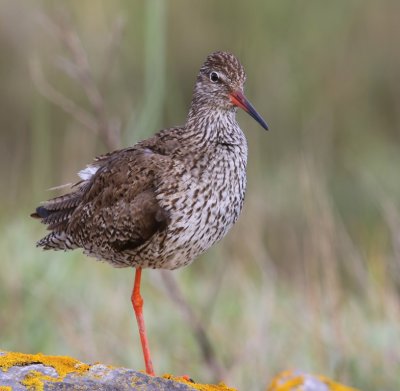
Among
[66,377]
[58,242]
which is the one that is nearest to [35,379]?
[66,377]

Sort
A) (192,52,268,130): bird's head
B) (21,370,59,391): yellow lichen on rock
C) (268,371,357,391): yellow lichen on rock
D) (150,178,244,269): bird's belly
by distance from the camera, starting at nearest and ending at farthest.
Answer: (21,370,59,391): yellow lichen on rock
(268,371,357,391): yellow lichen on rock
(150,178,244,269): bird's belly
(192,52,268,130): bird's head

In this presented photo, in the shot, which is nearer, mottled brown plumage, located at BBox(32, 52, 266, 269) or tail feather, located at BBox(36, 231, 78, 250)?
mottled brown plumage, located at BBox(32, 52, 266, 269)

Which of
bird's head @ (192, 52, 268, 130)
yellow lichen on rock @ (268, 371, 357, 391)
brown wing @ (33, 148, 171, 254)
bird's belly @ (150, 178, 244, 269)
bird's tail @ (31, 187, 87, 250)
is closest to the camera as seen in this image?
yellow lichen on rock @ (268, 371, 357, 391)

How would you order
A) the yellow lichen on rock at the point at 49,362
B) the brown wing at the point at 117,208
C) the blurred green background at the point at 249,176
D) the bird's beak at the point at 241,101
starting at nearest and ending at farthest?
the yellow lichen on rock at the point at 49,362 → the brown wing at the point at 117,208 → the bird's beak at the point at 241,101 → the blurred green background at the point at 249,176

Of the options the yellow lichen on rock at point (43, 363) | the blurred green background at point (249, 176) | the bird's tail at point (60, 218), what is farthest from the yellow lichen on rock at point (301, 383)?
the blurred green background at point (249, 176)

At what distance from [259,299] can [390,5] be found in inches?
340

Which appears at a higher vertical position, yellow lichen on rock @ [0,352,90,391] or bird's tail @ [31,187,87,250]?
bird's tail @ [31,187,87,250]

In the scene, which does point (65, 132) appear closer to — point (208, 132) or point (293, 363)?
point (293, 363)

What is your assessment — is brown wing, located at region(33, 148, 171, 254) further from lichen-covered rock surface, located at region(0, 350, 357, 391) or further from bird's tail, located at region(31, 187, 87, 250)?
lichen-covered rock surface, located at region(0, 350, 357, 391)

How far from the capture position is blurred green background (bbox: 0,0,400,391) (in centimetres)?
852

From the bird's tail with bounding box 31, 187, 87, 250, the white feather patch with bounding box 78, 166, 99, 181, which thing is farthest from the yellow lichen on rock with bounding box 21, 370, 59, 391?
the white feather patch with bounding box 78, 166, 99, 181

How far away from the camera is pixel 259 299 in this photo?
982cm

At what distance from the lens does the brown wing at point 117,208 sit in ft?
21.3

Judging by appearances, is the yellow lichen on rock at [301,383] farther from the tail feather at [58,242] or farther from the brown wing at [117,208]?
the tail feather at [58,242]
